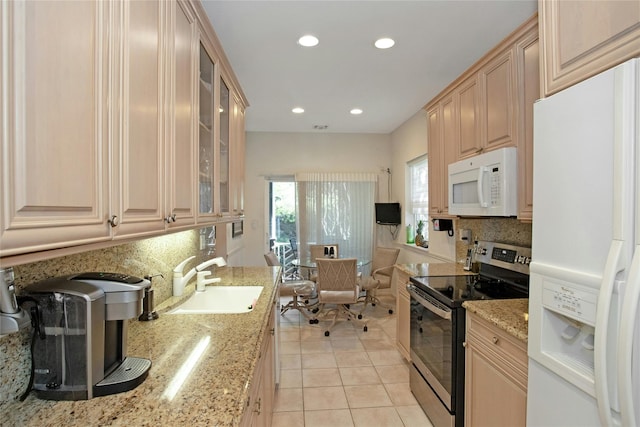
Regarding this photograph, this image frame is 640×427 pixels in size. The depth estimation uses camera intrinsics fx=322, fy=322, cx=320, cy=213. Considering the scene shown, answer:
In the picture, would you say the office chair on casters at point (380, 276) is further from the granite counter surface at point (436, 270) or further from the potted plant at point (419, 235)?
the granite counter surface at point (436, 270)

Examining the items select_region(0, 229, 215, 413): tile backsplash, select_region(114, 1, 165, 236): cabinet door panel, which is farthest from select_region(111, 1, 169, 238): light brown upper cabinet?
select_region(0, 229, 215, 413): tile backsplash

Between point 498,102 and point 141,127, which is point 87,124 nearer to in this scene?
point 141,127

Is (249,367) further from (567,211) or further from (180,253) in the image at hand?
(180,253)

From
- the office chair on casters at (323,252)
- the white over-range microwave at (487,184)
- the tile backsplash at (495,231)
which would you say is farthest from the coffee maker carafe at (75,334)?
the office chair on casters at (323,252)

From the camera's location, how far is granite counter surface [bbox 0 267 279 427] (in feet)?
2.72

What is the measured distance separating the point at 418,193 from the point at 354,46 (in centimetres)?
248

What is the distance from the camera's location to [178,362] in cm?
113

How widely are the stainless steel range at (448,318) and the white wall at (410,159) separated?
98 centimetres

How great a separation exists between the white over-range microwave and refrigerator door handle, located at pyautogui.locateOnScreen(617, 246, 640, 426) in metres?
1.22

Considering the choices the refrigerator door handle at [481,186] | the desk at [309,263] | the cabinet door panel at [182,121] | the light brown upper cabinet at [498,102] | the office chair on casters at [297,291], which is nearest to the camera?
the cabinet door panel at [182,121]

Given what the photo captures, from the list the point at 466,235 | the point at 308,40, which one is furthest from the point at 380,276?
the point at 308,40

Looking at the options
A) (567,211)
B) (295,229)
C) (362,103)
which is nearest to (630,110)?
(567,211)

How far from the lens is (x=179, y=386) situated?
3.22 feet

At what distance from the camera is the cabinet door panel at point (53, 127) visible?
0.58m
